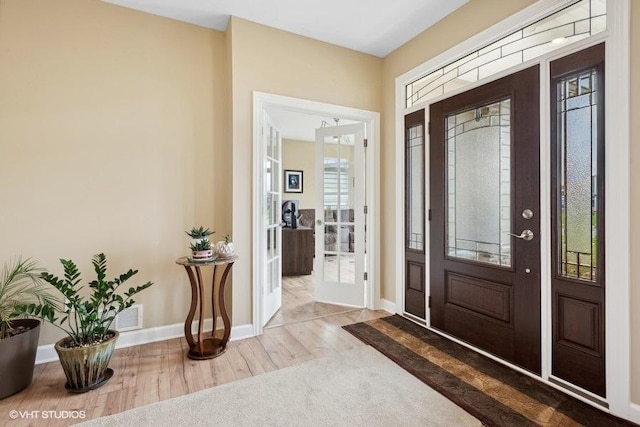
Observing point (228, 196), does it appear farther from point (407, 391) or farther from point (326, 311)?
point (407, 391)

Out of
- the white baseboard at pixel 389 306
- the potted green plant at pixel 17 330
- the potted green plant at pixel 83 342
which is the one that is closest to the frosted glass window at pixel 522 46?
the white baseboard at pixel 389 306

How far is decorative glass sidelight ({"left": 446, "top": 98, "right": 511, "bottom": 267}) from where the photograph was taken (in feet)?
7.34

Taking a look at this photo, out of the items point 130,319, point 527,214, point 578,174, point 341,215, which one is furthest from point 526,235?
point 130,319

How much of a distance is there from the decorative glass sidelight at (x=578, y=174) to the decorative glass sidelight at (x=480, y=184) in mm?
338

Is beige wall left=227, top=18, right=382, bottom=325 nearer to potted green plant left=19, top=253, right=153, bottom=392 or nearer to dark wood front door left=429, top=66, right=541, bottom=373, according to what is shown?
potted green plant left=19, top=253, right=153, bottom=392

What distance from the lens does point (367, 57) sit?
3.32m

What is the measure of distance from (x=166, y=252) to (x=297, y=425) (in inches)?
69.6

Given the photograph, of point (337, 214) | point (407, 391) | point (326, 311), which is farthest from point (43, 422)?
point (337, 214)

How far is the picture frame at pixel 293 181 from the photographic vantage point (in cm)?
658

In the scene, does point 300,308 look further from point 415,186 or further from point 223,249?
point 415,186

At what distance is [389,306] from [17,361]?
9.71 ft

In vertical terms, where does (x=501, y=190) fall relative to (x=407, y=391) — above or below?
above

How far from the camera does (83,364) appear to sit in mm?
1848

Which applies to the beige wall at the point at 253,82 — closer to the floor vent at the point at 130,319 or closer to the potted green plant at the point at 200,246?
the potted green plant at the point at 200,246
